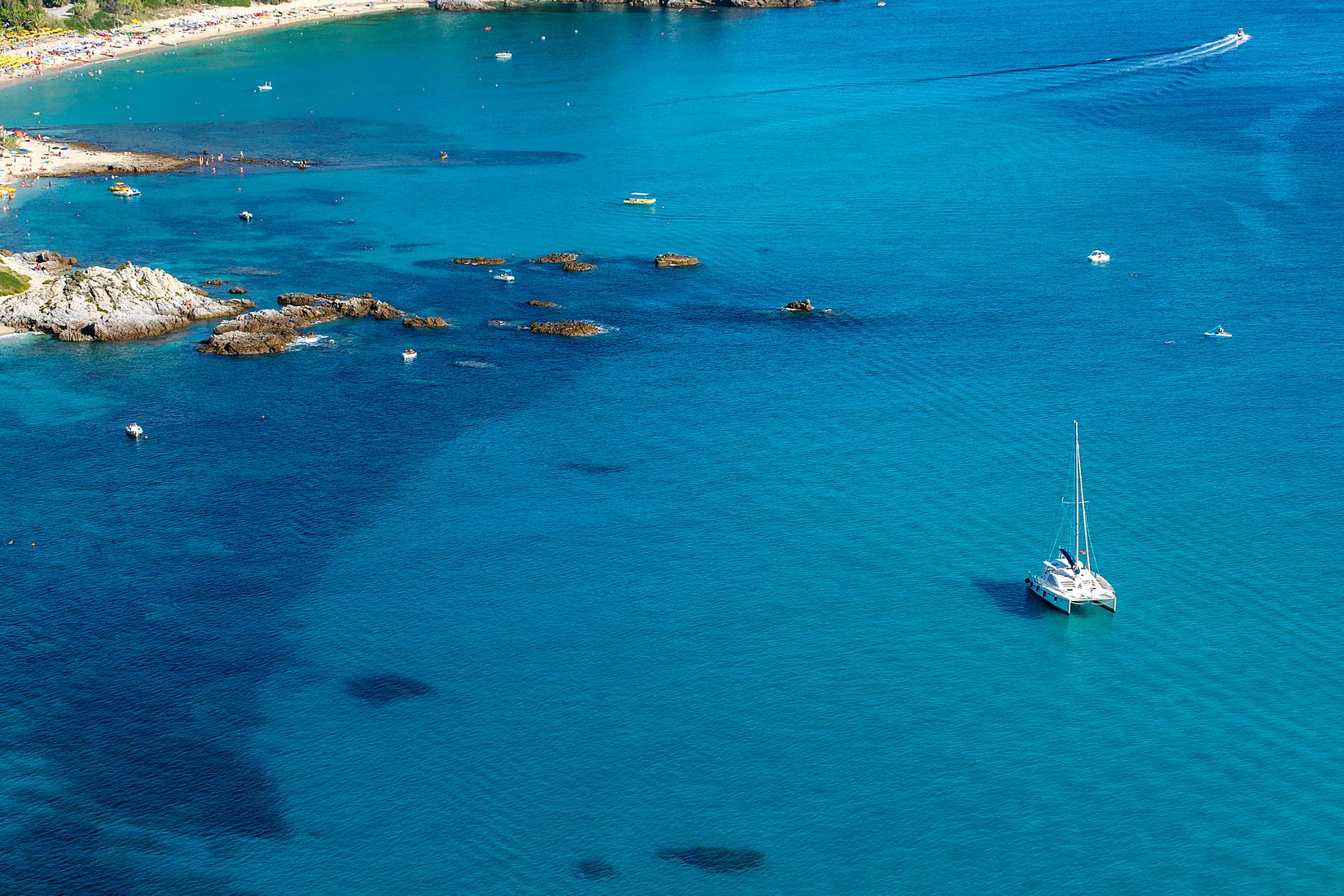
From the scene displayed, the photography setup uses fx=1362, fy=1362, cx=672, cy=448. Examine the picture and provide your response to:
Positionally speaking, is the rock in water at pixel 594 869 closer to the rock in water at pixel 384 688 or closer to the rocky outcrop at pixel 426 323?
the rock in water at pixel 384 688

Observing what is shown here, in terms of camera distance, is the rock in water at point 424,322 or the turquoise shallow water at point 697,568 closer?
the turquoise shallow water at point 697,568

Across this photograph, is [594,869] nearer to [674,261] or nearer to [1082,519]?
[1082,519]

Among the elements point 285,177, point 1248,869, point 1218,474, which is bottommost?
point 1248,869

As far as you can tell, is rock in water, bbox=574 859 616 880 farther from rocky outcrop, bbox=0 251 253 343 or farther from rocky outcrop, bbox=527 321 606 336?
rocky outcrop, bbox=0 251 253 343

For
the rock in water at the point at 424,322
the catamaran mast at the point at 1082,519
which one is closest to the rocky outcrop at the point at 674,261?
the rock in water at the point at 424,322

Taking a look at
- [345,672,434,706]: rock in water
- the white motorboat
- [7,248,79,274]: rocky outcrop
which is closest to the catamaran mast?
the white motorboat

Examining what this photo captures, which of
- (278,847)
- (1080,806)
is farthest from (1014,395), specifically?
(278,847)

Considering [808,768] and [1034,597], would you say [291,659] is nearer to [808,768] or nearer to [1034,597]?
[808,768]
